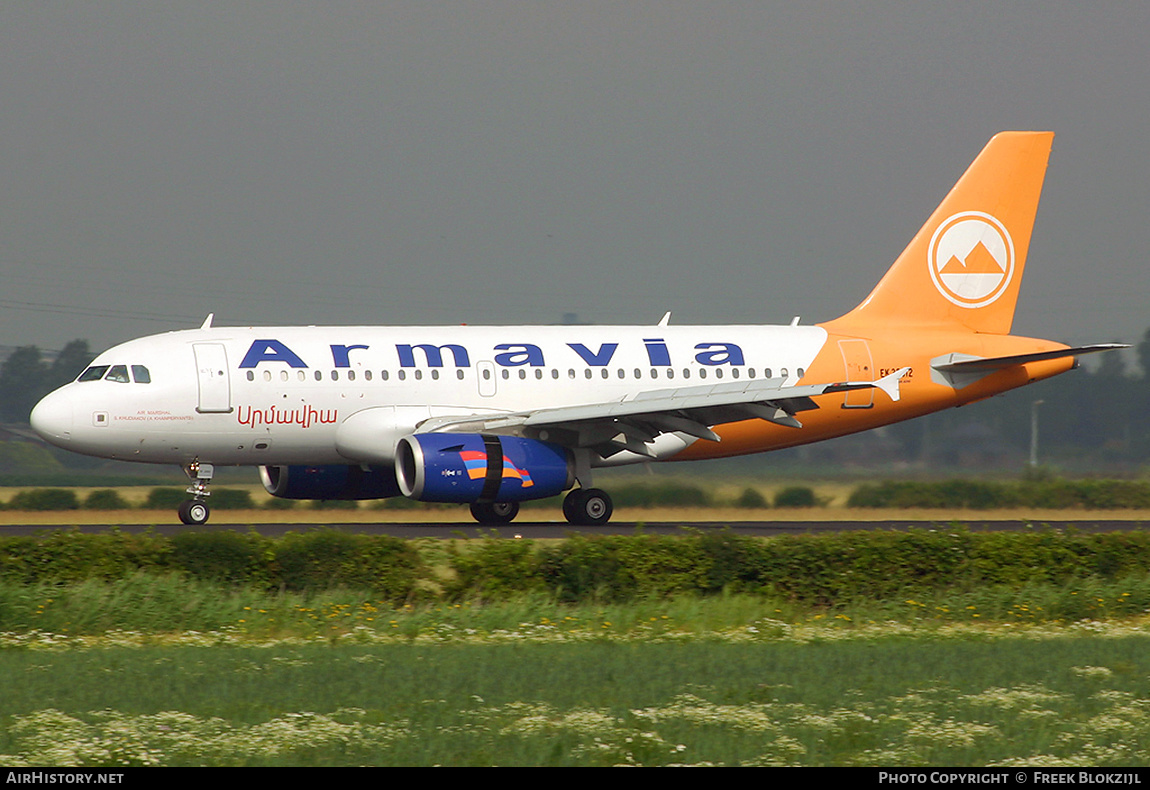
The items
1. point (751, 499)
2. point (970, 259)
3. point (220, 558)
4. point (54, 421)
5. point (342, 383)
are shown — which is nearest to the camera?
point (220, 558)

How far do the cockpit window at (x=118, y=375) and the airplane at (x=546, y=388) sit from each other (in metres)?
0.03

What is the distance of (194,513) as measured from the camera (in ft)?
79.7

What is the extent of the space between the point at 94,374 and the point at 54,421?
3.80 ft

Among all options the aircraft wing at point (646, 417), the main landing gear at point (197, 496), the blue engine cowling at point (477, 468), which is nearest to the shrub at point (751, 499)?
the aircraft wing at point (646, 417)

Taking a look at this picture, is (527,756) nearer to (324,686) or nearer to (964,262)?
(324,686)

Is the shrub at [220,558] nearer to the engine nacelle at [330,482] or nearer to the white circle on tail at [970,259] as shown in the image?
the engine nacelle at [330,482]

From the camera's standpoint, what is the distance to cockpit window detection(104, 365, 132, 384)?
24.4m

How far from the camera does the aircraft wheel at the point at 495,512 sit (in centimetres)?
2617

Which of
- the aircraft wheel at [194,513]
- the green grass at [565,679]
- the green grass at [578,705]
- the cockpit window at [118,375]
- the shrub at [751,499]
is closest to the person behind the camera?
the green grass at [578,705]

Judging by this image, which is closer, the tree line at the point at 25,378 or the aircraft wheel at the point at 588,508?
the aircraft wheel at the point at 588,508

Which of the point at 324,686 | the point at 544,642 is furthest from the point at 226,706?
the point at 544,642

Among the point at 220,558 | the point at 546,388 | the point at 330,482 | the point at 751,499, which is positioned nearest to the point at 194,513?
the point at 330,482

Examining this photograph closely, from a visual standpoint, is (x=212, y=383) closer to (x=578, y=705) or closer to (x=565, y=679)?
(x=565, y=679)
